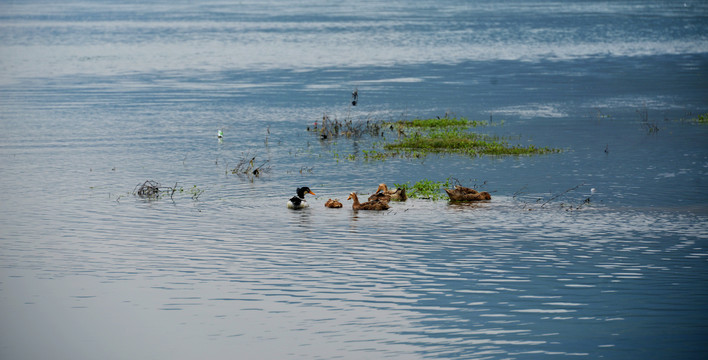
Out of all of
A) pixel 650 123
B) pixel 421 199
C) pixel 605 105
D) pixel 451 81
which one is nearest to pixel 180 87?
pixel 451 81

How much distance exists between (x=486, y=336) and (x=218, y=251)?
8.52 meters

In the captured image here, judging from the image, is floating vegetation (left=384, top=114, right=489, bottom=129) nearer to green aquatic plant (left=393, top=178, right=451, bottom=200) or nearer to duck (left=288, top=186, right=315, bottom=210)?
green aquatic plant (left=393, top=178, right=451, bottom=200)

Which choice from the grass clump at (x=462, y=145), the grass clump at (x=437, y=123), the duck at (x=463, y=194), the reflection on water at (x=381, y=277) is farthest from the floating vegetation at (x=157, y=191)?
the grass clump at (x=437, y=123)

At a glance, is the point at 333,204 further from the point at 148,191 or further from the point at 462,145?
the point at 462,145

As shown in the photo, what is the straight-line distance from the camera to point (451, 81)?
7025cm

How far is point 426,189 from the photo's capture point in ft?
101

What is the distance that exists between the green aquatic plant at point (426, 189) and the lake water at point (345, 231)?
0.81 m

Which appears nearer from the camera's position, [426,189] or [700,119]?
[426,189]

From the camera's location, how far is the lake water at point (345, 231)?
18.3 metres

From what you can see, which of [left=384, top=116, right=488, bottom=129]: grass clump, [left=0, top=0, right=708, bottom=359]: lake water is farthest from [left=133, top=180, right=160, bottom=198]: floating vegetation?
[left=384, top=116, right=488, bottom=129]: grass clump

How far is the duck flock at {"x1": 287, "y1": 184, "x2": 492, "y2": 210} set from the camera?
92.4 ft

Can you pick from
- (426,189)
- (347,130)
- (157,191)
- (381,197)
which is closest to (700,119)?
(347,130)

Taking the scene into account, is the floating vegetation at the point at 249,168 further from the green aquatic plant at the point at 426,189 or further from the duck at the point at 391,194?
the duck at the point at 391,194

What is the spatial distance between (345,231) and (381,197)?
3.17 meters
